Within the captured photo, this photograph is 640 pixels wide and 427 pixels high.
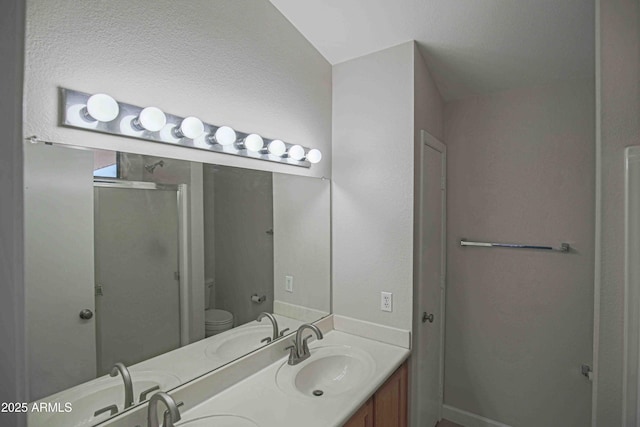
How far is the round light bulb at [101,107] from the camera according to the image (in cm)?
94

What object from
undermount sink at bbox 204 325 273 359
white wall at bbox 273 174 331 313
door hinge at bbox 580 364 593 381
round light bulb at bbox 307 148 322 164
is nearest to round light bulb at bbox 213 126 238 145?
white wall at bbox 273 174 331 313

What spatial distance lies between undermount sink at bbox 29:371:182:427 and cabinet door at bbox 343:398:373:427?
0.80 m

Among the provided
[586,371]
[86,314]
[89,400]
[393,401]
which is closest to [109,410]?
[89,400]

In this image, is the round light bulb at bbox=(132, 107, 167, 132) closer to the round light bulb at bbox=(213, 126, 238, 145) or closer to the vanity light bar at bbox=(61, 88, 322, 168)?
the vanity light bar at bbox=(61, 88, 322, 168)

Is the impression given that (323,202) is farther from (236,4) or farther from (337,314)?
(236,4)

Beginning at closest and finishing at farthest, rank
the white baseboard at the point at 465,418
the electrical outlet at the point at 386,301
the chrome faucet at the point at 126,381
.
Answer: the chrome faucet at the point at 126,381, the electrical outlet at the point at 386,301, the white baseboard at the point at 465,418

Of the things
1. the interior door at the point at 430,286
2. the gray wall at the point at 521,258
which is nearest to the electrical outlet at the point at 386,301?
the interior door at the point at 430,286

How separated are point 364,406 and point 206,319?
0.80 m

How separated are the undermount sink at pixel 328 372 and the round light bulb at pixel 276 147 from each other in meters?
1.10

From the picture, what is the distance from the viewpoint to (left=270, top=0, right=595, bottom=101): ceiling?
1.50 metres

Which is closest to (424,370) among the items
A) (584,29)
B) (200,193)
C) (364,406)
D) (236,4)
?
(364,406)

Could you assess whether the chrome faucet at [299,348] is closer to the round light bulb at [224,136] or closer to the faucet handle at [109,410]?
the faucet handle at [109,410]

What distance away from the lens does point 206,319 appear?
135 cm

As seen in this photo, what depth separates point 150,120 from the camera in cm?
107
